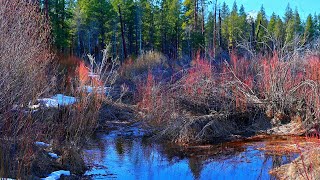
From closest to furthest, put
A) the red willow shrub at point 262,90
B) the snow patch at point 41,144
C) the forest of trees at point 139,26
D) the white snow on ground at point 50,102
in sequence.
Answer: the snow patch at point 41,144, the white snow on ground at point 50,102, the red willow shrub at point 262,90, the forest of trees at point 139,26

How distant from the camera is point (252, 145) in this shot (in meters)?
12.2

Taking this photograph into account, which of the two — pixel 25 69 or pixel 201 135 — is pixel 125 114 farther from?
pixel 25 69

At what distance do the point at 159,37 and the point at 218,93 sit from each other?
118ft

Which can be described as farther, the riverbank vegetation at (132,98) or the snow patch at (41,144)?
the snow patch at (41,144)

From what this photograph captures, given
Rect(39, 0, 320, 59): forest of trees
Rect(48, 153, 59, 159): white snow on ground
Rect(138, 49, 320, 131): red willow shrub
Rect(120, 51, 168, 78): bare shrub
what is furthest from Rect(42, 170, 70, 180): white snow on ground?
Rect(39, 0, 320, 59): forest of trees

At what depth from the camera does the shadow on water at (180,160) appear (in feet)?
30.6

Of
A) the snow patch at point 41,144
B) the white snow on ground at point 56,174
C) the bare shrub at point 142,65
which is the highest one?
the bare shrub at point 142,65

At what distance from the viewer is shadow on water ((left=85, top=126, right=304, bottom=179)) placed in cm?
932

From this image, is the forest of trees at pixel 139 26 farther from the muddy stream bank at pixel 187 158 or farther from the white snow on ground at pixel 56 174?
the white snow on ground at pixel 56 174

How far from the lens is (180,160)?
35.4 feet

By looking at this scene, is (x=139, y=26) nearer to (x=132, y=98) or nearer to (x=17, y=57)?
(x=132, y=98)

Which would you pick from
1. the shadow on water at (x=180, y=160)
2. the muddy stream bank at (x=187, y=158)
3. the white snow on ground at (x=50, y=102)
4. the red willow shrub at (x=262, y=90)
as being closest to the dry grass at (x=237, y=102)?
the red willow shrub at (x=262, y=90)

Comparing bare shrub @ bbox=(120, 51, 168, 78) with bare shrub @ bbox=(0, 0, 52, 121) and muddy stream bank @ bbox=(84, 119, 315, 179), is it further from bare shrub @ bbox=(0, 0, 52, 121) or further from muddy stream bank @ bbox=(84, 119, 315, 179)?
bare shrub @ bbox=(0, 0, 52, 121)

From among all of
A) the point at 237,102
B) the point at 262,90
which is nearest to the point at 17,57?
the point at 237,102
